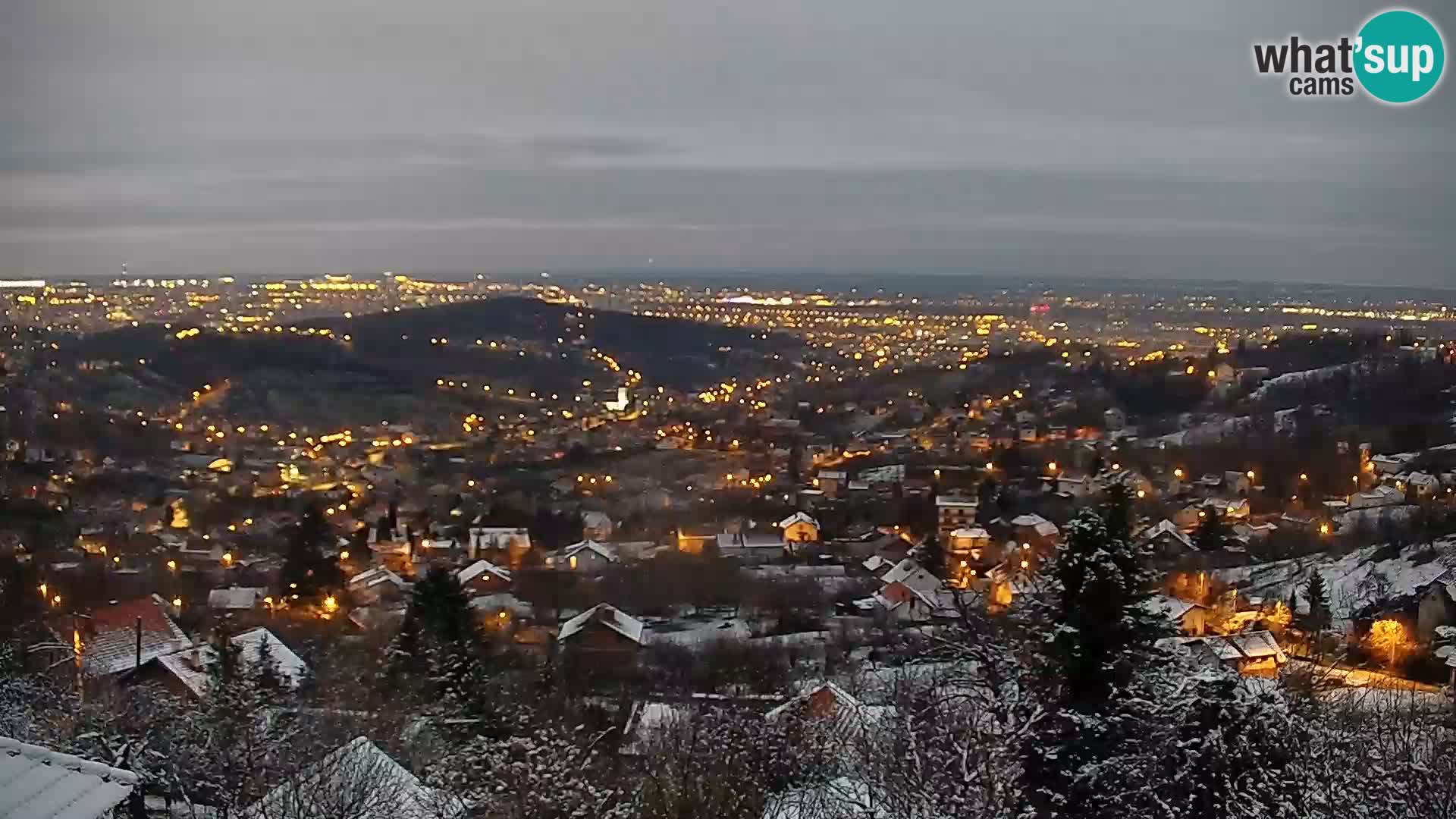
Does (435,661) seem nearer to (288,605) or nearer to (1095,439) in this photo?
(288,605)

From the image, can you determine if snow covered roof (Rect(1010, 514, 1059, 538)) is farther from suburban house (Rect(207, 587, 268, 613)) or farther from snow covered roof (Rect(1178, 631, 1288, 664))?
suburban house (Rect(207, 587, 268, 613))

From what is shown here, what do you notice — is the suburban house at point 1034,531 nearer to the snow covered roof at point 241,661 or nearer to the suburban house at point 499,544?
the suburban house at point 499,544

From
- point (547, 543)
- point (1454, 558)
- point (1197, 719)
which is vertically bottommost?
point (547, 543)

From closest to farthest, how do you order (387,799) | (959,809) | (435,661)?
(959,809) < (387,799) < (435,661)

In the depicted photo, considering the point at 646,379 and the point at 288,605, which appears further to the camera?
the point at 646,379

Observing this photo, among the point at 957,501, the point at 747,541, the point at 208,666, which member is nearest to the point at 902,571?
the point at 747,541

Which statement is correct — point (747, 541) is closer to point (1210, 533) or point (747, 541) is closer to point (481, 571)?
point (481, 571)

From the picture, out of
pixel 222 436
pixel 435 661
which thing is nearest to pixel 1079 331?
pixel 222 436
